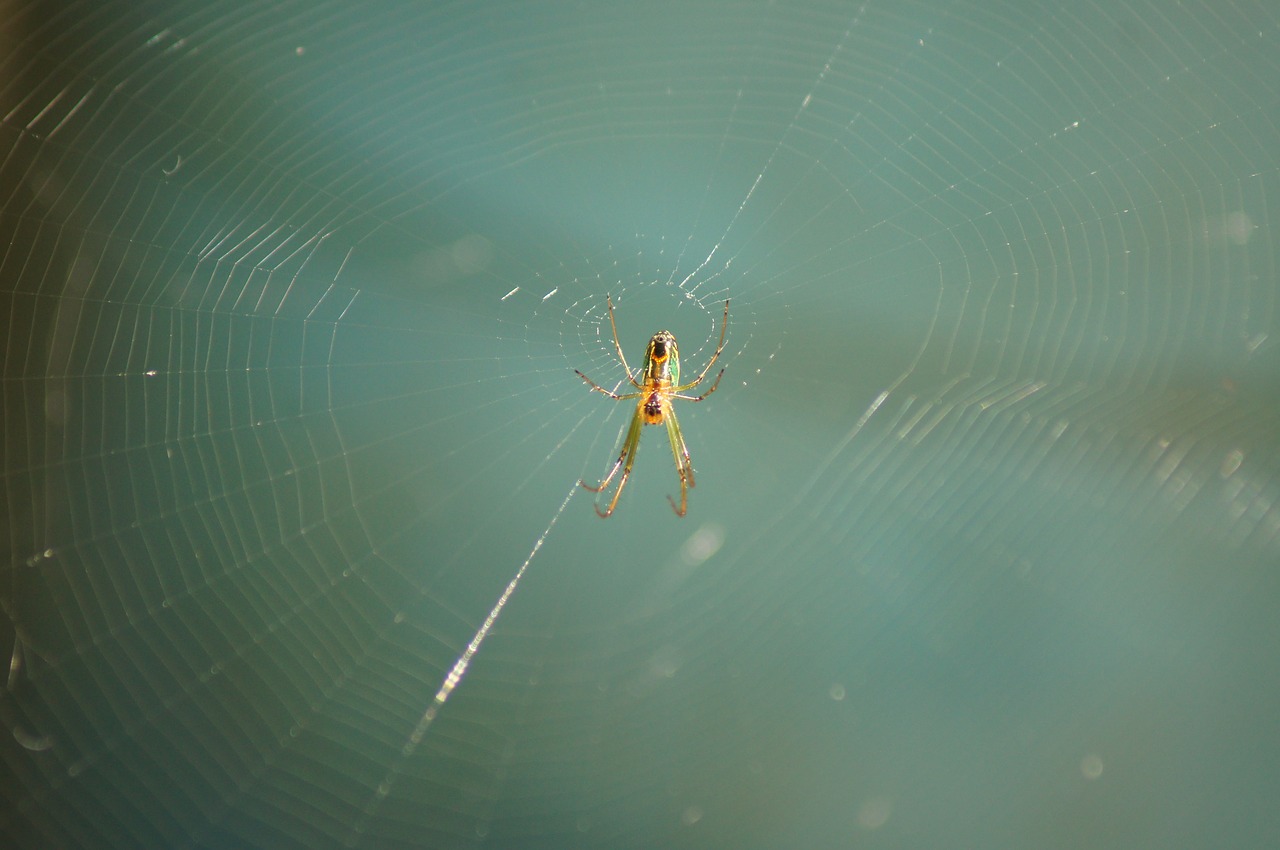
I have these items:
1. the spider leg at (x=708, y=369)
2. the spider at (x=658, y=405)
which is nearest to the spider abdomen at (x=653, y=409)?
the spider at (x=658, y=405)

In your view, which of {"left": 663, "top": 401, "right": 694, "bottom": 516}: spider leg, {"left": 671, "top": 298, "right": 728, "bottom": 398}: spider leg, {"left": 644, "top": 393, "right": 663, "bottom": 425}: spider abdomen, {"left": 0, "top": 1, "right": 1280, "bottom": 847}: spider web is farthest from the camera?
{"left": 663, "top": 401, "right": 694, "bottom": 516}: spider leg

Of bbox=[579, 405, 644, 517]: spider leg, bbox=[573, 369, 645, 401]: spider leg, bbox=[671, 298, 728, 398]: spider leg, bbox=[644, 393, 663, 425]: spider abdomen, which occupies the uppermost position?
bbox=[671, 298, 728, 398]: spider leg

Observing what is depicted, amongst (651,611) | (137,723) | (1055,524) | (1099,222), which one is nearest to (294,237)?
(137,723)

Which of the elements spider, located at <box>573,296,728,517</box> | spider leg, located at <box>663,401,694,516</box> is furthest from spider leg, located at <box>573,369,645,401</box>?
spider leg, located at <box>663,401,694,516</box>

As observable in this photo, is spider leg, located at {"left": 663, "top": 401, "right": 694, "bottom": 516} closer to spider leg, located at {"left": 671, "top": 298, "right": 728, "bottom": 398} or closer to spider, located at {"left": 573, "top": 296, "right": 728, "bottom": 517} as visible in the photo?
spider, located at {"left": 573, "top": 296, "right": 728, "bottom": 517}

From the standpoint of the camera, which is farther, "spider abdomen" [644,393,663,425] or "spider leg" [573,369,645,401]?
"spider abdomen" [644,393,663,425]

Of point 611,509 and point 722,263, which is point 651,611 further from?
point 722,263
